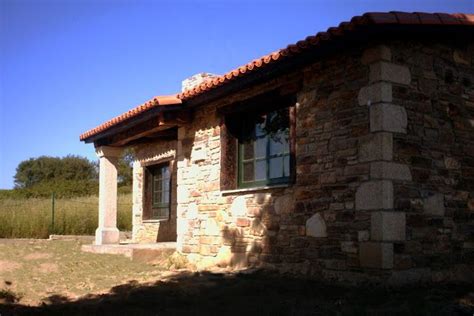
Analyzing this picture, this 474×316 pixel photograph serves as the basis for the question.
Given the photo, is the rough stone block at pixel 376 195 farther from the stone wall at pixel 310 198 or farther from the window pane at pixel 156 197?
the window pane at pixel 156 197

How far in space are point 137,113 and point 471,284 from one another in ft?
20.3

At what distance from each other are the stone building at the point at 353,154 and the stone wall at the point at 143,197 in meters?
3.75

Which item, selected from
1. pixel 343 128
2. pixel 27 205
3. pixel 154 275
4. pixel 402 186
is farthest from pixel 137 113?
pixel 27 205

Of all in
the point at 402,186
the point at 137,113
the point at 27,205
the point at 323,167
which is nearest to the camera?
the point at 402,186

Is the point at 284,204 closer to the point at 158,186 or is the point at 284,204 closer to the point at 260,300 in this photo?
the point at 260,300

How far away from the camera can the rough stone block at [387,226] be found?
18.5ft

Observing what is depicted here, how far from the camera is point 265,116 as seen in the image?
788 centimetres

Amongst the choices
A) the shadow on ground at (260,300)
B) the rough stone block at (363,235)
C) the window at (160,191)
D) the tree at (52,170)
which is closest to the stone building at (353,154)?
the rough stone block at (363,235)

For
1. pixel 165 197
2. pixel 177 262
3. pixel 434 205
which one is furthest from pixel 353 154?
pixel 165 197

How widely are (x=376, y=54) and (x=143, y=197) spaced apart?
28.4ft

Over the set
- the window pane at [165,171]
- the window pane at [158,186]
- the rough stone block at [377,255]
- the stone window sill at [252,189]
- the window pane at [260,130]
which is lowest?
the rough stone block at [377,255]

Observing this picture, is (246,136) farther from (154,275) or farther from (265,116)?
(154,275)

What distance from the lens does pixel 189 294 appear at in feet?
19.9

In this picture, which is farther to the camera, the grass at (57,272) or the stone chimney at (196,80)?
the stone chimney at (196,80)
